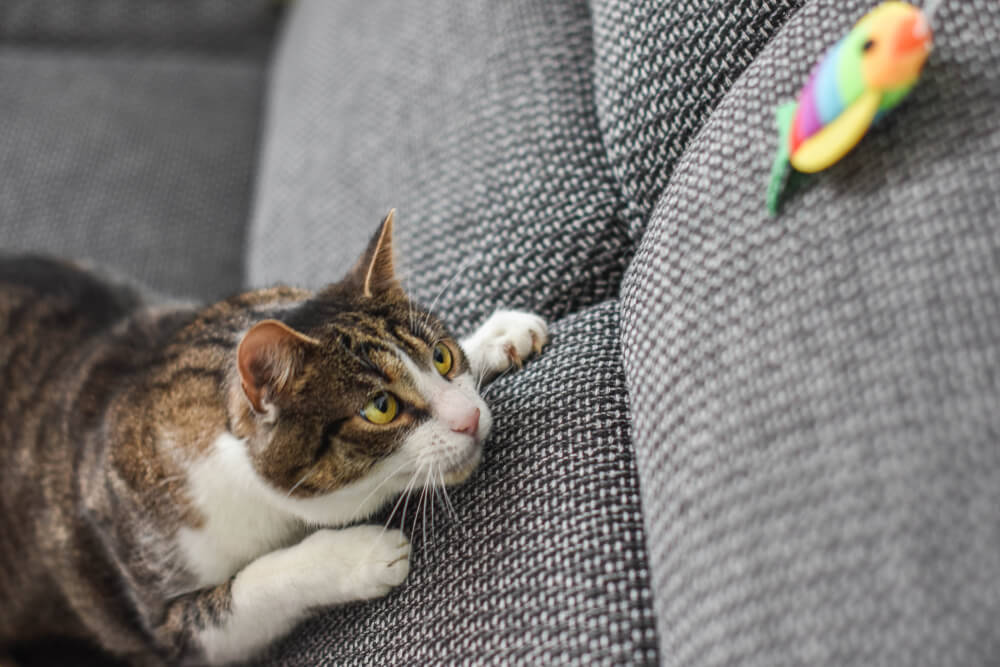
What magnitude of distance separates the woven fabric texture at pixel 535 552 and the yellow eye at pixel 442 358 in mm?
74

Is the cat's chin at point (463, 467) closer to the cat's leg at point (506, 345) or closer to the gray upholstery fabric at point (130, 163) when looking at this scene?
the cat's leg at point (506, 345)

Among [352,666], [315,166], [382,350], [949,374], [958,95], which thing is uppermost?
→ [958,95]

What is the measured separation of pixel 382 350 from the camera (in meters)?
0.80

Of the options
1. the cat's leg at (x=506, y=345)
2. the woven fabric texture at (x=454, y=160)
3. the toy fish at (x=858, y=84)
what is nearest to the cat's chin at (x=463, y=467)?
the cat's leg at (x=506, y=345)

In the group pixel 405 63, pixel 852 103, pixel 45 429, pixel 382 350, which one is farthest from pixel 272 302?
pixel 852 103

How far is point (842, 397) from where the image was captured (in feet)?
1.80

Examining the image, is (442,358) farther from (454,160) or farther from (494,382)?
(454,160)

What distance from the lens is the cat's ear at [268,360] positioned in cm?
72

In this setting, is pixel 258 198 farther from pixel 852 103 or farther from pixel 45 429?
pixel 852 103

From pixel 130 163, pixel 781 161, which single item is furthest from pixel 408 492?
pixel 130 163

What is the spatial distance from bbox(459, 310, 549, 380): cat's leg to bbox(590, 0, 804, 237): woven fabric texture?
0.58 ft

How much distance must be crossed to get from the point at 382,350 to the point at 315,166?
77 cm

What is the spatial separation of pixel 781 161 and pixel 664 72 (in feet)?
1.10

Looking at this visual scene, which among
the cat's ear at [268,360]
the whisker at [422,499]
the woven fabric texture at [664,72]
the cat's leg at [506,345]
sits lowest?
the whisker at [422,499]
